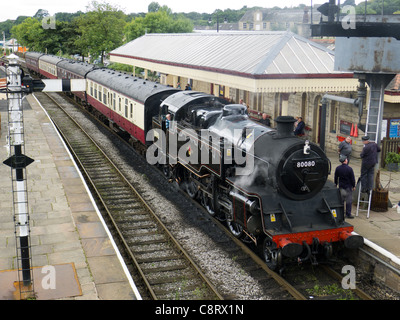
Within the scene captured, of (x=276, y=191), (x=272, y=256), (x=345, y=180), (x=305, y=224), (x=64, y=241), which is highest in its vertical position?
(x=276, y=191)

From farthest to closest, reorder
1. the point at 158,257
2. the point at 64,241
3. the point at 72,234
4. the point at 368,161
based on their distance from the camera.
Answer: the point at 368,161 → the point at 72,234 → the point at 64,241 → the point at 158,257

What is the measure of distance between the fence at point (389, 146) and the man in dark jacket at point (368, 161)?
15.2 feet

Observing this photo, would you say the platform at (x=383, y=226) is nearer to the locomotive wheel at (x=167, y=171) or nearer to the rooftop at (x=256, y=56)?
the rooftop at (x=256, y=56)

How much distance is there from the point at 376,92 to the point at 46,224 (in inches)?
352

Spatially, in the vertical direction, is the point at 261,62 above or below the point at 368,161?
above

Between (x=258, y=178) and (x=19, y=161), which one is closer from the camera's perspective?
(x=19, y=161)

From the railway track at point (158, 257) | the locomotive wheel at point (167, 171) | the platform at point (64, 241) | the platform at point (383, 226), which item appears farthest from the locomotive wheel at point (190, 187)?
the platform at point (383, 226)

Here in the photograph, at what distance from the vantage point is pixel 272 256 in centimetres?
901

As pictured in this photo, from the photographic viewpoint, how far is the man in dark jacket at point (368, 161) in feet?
38.3

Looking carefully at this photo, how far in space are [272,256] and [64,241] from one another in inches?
178

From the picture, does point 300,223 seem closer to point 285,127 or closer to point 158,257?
point 285,127

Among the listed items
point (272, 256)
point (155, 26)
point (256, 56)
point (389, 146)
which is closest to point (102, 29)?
point (155, 26)

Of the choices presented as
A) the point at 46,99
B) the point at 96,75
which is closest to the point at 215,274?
the point at 96,75

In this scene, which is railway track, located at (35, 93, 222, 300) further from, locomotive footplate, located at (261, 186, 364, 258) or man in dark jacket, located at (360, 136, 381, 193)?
man in dark jacket, located at (360, 136, 381, 193)
